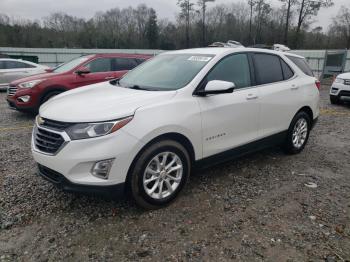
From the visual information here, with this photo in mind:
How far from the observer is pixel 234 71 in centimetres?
394

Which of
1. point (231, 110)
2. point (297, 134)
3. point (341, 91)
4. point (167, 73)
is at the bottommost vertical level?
point (297, 134)

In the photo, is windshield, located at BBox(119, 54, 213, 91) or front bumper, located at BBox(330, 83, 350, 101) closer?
windshield, located at BBox(119, 54, 213, 91)

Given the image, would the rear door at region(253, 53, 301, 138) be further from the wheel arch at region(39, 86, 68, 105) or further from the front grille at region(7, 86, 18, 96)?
the front grille at region(7, 86, 18, 96)

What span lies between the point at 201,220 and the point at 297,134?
8.98 feet

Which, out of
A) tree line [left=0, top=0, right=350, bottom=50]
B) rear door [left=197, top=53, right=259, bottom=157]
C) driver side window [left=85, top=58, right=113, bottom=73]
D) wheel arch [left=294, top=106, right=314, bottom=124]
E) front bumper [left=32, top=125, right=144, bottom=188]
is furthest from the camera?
tree line [left=0, top=0, right=350, bottom=50]

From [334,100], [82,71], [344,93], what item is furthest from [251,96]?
[334,100]

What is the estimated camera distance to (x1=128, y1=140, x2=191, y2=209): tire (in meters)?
2.99

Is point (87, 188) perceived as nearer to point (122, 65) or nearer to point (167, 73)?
point (167, 73)

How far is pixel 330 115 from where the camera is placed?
854 cm

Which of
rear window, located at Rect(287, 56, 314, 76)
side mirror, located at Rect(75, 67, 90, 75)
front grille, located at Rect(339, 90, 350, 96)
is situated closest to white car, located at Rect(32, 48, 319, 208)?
rear window, located at Rect(287, 56, 314, 76)

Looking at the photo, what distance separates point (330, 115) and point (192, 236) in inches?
285

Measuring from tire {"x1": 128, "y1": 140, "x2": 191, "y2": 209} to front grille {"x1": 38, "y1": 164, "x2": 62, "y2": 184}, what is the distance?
69cm

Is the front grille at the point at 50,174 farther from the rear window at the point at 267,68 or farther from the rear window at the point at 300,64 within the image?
the rear window at the point at 300,64

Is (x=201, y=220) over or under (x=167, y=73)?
under
